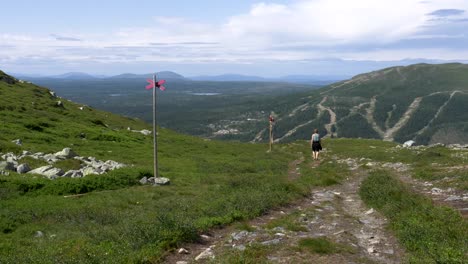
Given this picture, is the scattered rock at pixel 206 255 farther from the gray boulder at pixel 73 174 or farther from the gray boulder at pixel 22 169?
the gray boulder at pixel 22 169

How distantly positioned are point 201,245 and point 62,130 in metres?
39.2

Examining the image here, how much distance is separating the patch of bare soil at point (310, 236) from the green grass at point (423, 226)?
42 cm

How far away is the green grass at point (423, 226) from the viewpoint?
31.8ft

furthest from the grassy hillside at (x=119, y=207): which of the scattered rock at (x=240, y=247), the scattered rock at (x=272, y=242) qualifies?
the scattered rock at (x=272, y=242)

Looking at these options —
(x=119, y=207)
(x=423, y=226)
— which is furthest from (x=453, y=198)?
(x=119, y=207)

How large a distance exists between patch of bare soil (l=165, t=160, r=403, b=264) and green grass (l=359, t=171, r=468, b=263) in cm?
42

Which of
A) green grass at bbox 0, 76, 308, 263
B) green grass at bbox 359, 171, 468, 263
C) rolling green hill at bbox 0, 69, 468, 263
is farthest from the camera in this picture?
green grass at bbox 0, 76, 308, 263

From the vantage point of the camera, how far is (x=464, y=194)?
58.3 feet

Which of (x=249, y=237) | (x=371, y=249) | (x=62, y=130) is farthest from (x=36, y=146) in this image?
(x=371, y=249)

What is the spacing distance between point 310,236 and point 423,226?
3590mm

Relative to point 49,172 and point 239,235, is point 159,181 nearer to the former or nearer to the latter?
point 49,172

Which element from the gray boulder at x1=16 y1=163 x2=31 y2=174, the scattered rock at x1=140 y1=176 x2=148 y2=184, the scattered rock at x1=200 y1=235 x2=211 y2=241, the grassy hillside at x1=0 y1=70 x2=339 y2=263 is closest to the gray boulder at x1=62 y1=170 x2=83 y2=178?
the grassy hillside at x1=0 y1=70 x2=339 y2=263

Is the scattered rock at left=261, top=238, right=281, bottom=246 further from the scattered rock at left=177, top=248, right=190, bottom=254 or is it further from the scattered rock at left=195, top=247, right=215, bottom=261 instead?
the scattered rock at left=177, top=248, right=190, bottom=254

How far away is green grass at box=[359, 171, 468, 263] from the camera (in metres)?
9.68
